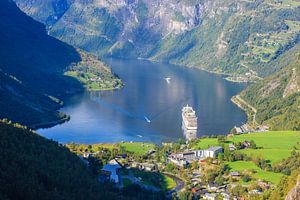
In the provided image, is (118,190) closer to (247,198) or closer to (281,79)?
(247,198)

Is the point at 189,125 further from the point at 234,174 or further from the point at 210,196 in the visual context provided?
the point at 210,196

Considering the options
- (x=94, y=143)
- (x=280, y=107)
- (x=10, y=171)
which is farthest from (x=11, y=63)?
(x=10, y=171)

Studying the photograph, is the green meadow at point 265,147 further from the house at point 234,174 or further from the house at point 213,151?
the house at point 213,151

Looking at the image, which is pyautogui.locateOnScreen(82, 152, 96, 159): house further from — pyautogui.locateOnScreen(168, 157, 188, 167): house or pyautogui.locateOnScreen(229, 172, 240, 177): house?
pyautogui.locateOnScreen(229, 172, 240, 177): house

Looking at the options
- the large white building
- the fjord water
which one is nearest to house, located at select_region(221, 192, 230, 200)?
the large white building

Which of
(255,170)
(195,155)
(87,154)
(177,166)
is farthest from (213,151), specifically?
(87,154)

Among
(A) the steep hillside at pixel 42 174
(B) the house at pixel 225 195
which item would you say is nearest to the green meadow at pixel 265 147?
(B) the house at pixel 225 195

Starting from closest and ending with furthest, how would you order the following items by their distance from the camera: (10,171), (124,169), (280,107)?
(10,171) → (124,169) → (280,107)
